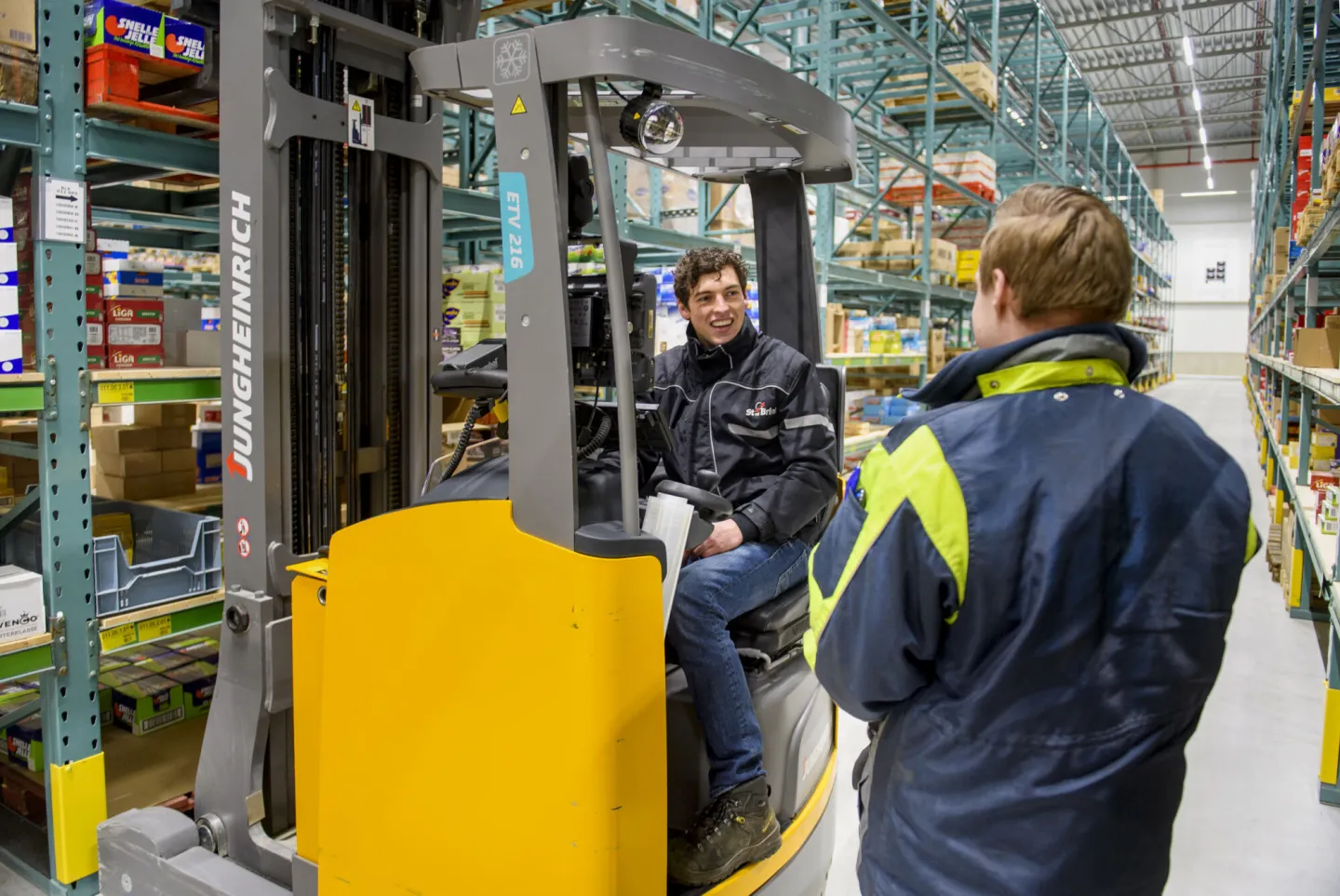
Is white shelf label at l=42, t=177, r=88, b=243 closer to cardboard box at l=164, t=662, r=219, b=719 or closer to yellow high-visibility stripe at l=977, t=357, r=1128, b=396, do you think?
cardboard box at l=164, t=662, r=219, b=719

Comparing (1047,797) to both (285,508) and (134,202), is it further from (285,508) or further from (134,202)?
(134,202)

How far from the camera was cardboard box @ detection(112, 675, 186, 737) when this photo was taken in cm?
392

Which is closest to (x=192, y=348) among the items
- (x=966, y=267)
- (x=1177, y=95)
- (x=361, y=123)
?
(x=361, y=123)

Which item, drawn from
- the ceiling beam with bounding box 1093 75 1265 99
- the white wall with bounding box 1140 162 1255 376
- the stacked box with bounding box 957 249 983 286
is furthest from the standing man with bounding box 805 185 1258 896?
the white wall with bounding box 1140 162 1255 376

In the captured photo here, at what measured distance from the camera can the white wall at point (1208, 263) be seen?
36.6 meters

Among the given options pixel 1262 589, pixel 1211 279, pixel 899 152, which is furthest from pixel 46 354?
pixel 1211 279

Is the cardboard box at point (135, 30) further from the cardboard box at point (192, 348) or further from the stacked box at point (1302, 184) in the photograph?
the stacked box at point (1302, 184)

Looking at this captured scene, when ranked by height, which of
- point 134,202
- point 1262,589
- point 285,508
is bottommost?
point 1262,589

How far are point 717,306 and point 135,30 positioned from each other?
75.8 inches

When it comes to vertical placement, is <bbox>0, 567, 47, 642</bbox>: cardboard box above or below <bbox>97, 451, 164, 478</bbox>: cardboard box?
below

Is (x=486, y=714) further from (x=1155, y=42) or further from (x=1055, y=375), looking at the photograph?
(x=1155, y=42)

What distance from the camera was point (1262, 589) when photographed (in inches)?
300

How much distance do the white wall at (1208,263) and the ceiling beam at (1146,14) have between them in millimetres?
17393

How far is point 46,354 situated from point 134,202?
2.20 metres
